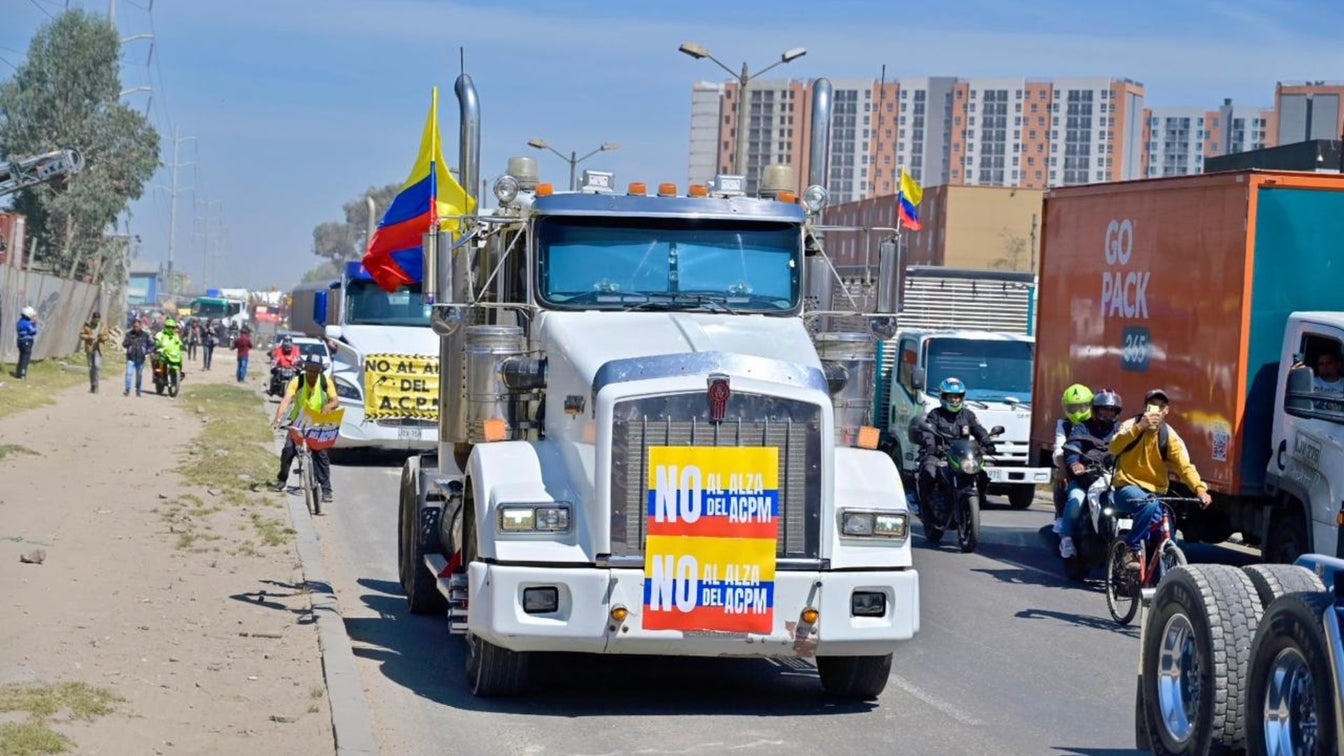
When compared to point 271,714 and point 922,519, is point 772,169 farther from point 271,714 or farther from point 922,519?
point 922,519

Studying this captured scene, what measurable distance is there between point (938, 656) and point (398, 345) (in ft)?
51.6

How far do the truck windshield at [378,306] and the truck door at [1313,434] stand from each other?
16.0 metres

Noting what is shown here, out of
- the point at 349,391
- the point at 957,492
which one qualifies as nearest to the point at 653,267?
the point at 957,492

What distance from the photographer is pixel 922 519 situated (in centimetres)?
1856

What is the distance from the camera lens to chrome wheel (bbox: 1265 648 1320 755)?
6.26 meters

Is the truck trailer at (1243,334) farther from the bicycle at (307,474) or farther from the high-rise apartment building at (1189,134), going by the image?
the high-rise apartment building at (1189,134)

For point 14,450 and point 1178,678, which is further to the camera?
point 14,450

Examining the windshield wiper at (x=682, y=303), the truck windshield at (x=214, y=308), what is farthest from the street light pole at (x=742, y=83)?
the truck windshield at (x=214, y=308)

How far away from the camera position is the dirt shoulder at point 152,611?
806 cm

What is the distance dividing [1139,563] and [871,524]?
4279mm

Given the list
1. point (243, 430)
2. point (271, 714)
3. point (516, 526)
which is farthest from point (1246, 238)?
point (243, 430)

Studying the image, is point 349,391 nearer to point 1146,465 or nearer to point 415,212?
point 415,212

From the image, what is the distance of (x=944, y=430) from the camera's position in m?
18.0

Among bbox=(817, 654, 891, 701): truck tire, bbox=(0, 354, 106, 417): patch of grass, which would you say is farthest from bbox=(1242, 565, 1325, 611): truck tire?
bbox=(0, 354, 106, 417): patch of grass
